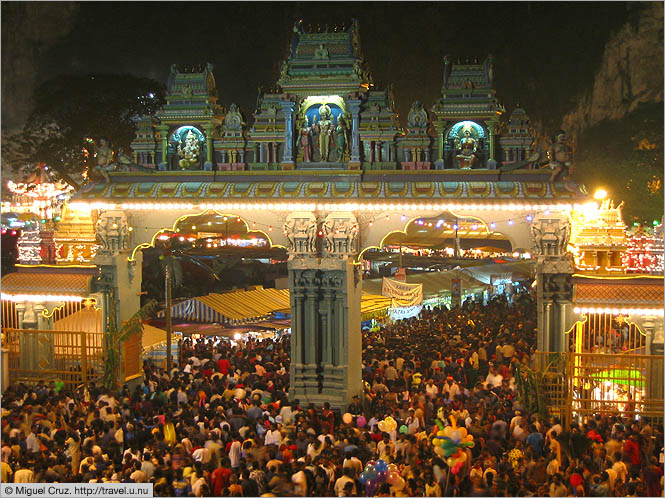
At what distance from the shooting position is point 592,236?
16844 millimetres

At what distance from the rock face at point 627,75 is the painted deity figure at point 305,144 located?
22.6 metres

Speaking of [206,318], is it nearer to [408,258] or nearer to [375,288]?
[375,288]

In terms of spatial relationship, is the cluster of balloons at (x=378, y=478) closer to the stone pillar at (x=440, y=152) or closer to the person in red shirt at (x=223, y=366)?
the stone pillar at (x=440, y=152)

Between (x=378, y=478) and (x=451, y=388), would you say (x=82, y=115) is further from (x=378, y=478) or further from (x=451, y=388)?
(x=378, y=478)

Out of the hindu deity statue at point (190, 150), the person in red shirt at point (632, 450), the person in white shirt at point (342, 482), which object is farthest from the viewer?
the hindu deity statue at point (190, 150)

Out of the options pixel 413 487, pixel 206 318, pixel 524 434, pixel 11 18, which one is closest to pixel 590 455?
pixel 524 434

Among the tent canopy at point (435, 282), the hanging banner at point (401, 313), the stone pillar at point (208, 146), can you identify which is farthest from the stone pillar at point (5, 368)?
the tent canopy at point (435, 282)

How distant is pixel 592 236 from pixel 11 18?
25556 millimetres

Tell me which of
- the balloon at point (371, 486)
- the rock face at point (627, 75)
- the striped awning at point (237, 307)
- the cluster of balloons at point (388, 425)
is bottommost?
the balloon at point (371, 486)

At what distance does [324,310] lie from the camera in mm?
17250

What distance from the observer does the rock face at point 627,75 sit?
1437 inches

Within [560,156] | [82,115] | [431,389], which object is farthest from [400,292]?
[82,115]

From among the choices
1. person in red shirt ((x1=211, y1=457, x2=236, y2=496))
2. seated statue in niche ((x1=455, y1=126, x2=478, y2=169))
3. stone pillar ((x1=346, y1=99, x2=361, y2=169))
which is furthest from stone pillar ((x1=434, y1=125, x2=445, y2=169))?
person in red shirt ((x1=211, y1=457, x2=236, y2=496))

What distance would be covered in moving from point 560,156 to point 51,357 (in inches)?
456
